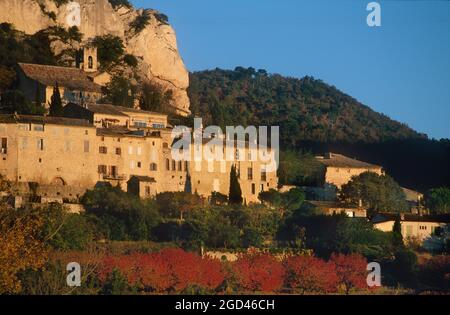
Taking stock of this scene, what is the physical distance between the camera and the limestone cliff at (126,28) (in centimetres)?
6475

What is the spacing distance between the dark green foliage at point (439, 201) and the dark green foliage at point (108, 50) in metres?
14.7

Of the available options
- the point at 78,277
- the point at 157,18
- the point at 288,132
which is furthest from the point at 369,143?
the point at 78,277

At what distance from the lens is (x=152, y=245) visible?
5088 centimetres

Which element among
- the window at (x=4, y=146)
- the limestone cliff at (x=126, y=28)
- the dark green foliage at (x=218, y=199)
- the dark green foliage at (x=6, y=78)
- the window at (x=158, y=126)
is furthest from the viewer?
the limestone cliff at (x=126, y=28)

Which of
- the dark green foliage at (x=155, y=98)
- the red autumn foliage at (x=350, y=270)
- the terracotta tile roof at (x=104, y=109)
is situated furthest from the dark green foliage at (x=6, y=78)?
the red autumn foliage at (x=350, y=270)

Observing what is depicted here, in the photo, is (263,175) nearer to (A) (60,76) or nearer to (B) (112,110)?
(B) (112,110)

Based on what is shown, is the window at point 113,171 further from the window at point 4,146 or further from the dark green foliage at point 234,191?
the dark green foliage at point 234,191

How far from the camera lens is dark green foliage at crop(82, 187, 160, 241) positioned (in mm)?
51344

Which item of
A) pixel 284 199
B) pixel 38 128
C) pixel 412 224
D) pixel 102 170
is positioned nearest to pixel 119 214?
pixel 102 170

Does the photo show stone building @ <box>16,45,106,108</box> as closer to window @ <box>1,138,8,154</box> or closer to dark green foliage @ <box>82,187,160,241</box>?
Answer: window @ <box>1,138,8,154</box>

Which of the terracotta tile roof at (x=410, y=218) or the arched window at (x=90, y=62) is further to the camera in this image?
the arched window at (x=90, y=62)

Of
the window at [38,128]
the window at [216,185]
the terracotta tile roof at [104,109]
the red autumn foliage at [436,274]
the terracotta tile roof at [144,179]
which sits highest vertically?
the terracotta tile roof at [104,109]

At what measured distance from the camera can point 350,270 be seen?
2020 inches

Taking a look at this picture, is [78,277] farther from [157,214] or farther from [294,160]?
[294,160]
